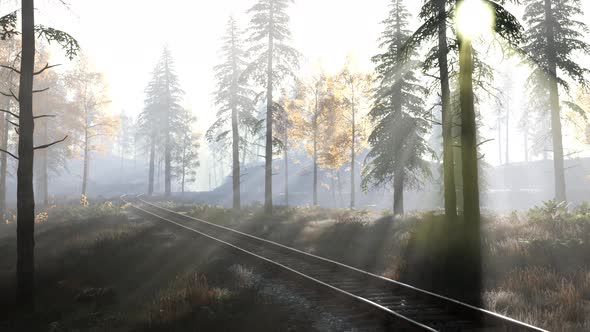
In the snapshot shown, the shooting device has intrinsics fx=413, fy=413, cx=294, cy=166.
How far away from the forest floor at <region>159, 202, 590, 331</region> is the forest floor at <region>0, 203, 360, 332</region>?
331cm

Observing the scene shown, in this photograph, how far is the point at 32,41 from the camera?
9992 mm

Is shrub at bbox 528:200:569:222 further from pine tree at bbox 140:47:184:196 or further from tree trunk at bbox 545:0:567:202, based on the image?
pine tree at bbox 140:47:184:196

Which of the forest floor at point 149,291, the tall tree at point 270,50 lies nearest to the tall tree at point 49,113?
the tall tree at point 270,50

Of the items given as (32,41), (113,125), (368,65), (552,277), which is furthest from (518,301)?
(113,125)

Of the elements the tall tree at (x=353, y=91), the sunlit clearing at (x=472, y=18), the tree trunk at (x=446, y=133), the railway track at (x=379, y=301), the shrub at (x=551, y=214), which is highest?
the tall tree at (x=353, y=91)

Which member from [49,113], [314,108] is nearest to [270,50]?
[314,108]

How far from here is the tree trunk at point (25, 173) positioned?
9.60m

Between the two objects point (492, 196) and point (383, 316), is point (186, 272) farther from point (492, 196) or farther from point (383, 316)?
point (492, 196)

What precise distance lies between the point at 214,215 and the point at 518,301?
60.9ft

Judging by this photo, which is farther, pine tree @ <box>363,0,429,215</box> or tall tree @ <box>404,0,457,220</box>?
pine tree @ <box>363,0,429,215</box>

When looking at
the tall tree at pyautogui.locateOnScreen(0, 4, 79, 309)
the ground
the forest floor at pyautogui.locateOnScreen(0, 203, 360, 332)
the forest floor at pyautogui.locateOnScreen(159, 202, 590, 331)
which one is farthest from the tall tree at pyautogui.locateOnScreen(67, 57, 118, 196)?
the tall tree at pyautogui.locateOnScreen(0, 4, 79, 309)

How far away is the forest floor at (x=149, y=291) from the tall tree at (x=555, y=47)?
1879 cm

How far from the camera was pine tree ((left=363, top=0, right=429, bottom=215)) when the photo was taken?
78.2 ft

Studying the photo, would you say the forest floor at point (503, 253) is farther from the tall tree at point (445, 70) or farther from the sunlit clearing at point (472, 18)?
the sunlit clearing at point (472, 18)
